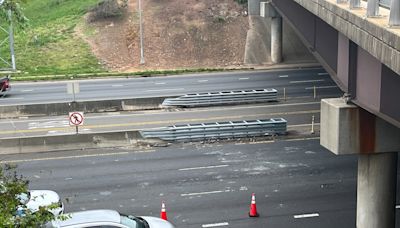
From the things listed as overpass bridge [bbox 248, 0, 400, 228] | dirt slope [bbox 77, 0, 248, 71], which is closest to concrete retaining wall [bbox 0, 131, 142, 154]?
overpass bridge [bbox 248, 0, 400, 228]

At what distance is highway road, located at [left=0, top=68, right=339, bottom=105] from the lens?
1352 inches

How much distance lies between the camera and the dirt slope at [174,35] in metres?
44.5

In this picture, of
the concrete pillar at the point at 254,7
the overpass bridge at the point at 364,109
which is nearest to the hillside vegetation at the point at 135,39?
the concrete pillar at the point at 254,7

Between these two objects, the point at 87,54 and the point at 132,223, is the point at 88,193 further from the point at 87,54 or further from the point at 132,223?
the point at 87,54

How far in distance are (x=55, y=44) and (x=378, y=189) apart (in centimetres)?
3611

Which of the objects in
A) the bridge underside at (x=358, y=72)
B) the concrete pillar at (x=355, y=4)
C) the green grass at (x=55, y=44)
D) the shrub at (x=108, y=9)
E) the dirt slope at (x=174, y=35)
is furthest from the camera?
the shrub at (x=108, y=9)

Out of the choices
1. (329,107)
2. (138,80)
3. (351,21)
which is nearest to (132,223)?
(329,107)

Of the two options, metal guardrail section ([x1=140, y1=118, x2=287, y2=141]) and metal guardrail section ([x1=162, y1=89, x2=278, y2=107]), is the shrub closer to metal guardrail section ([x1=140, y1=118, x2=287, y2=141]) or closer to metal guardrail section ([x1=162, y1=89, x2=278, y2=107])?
metal guardrail section ([x1=162, y1=89, x2=278, y2=107])

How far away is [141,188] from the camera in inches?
786

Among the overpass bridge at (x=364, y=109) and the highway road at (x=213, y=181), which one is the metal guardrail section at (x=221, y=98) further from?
the overpass bridge at (x=364, y=109)

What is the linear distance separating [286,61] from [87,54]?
14276 millimetres

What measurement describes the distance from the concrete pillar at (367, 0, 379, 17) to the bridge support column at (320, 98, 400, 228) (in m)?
2.95

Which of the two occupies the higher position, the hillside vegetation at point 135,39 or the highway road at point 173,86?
the hillside vegetation at point 135,39

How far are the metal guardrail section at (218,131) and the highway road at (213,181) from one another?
0.58m
